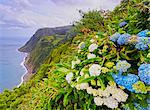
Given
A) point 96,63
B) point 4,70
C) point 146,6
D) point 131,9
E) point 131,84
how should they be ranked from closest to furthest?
1. point 131,84
2. point 96,63
3. point 146,6
4. point 131,9
5. point 4,70

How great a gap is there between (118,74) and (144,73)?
0.16 meters

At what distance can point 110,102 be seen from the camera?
2.12m

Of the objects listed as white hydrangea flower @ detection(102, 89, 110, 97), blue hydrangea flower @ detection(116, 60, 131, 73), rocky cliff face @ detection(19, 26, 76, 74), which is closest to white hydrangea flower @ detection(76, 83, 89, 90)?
white hydrangea flower @ detection(102, 89, 110, 97)

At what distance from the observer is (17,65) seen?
71.3 ft

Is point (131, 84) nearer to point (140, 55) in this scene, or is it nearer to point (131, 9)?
point (140, 55)

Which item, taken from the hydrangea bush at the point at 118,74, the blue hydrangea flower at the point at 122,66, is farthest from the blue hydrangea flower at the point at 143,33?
the blue hydrangea flower at the point at 122,66

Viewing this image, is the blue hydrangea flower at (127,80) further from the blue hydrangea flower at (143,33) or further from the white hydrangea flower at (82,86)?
the blue hydrangea flower at (143,33)

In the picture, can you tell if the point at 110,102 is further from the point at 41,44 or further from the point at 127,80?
the point at 41,44

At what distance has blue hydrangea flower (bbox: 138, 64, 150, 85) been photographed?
6.63 feet

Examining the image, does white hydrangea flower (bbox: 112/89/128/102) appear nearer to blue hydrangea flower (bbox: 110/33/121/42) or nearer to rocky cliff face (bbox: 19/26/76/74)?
blue hydrangea flower (bbox: 110/33/121/42)

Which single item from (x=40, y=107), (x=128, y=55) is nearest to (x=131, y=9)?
(x=128, y=55)

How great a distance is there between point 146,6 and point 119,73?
23.4 inches

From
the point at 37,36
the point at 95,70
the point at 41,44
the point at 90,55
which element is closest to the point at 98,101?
the point at 95,70

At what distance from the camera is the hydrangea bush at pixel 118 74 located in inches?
81.5
